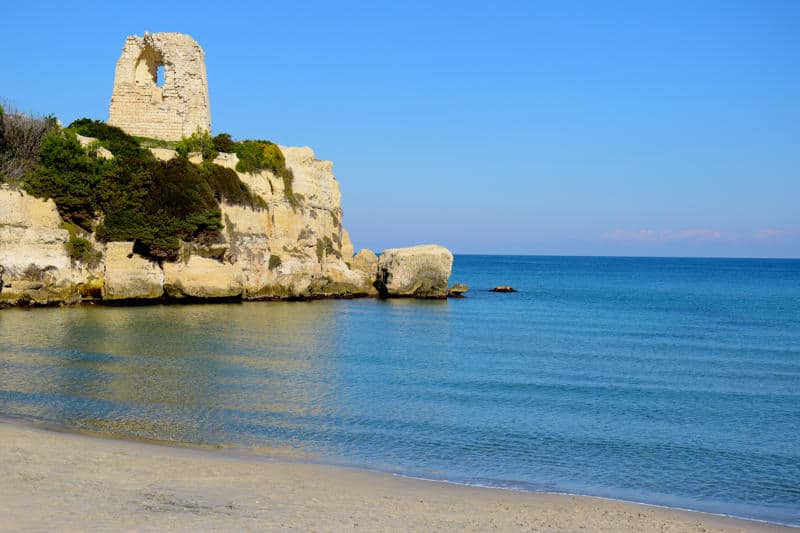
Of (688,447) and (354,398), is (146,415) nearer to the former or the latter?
(354,398)

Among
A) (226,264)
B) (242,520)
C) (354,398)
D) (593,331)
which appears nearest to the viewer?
(242,520)

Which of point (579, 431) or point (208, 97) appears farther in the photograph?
point (208, 97)

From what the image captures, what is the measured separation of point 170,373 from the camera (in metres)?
19.5

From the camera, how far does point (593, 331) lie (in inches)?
1312

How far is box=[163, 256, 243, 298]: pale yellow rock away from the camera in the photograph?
3941cm

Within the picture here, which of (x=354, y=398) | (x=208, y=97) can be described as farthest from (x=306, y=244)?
(x=354, y=398)

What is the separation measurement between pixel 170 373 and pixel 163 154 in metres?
25.8

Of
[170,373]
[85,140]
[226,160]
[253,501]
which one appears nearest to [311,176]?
[226,160]

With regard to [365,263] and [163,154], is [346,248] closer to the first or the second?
[365,263]

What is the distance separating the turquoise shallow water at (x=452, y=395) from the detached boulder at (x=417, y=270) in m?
15.6

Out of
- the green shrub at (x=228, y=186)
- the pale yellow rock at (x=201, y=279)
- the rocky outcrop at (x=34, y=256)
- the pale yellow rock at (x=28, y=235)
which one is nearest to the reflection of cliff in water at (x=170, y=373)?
the rocky outcrop at (x=34, y=256)

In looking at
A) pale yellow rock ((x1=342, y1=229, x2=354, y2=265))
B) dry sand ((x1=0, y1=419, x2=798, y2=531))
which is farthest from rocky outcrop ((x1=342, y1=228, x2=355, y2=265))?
dry sand ((x1=0, y1=419, x2=798, y2=531))

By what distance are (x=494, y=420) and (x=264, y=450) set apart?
490cm

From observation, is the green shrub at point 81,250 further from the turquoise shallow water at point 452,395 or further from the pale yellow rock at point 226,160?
the pale yellow rock at point 226,160
